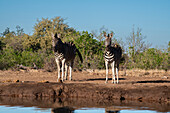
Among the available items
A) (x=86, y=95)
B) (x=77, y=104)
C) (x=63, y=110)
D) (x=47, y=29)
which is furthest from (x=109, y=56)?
(x=47, y=29)

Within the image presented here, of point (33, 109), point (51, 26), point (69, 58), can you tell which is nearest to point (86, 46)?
point (69, 58)

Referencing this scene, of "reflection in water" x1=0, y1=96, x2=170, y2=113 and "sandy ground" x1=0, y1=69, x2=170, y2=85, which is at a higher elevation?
"sandy ground" x1=0, y1=69, x2=170, y2=85

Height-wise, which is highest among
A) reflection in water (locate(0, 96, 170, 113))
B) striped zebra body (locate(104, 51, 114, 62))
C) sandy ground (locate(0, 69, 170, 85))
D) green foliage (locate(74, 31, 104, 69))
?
green foliage (locate(74, 31, 104, 69))

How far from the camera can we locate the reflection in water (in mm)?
11758

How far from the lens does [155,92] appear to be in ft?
46.4

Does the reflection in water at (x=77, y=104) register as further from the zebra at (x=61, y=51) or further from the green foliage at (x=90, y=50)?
the green foliage at (x=90, y=50)

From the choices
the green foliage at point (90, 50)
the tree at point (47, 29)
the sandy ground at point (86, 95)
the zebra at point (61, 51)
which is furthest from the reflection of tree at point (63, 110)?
the tree at point (47, 29)

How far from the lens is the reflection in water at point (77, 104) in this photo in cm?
1176

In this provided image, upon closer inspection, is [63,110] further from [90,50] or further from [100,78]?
[90,50]

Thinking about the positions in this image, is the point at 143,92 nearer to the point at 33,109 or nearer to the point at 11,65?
the point at 33,109

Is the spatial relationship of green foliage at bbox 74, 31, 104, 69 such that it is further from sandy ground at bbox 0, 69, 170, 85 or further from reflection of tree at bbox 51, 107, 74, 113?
reflection of tree at bbox 51, 107, 74, 113

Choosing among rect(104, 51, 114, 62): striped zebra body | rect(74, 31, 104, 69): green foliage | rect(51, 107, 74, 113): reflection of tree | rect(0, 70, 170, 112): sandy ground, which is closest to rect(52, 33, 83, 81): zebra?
rect(0, 70, 170, 112): sandy ground

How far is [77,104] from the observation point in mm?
12680

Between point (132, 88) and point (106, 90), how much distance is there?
125 centimetres
